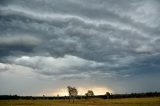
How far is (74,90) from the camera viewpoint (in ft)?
645
